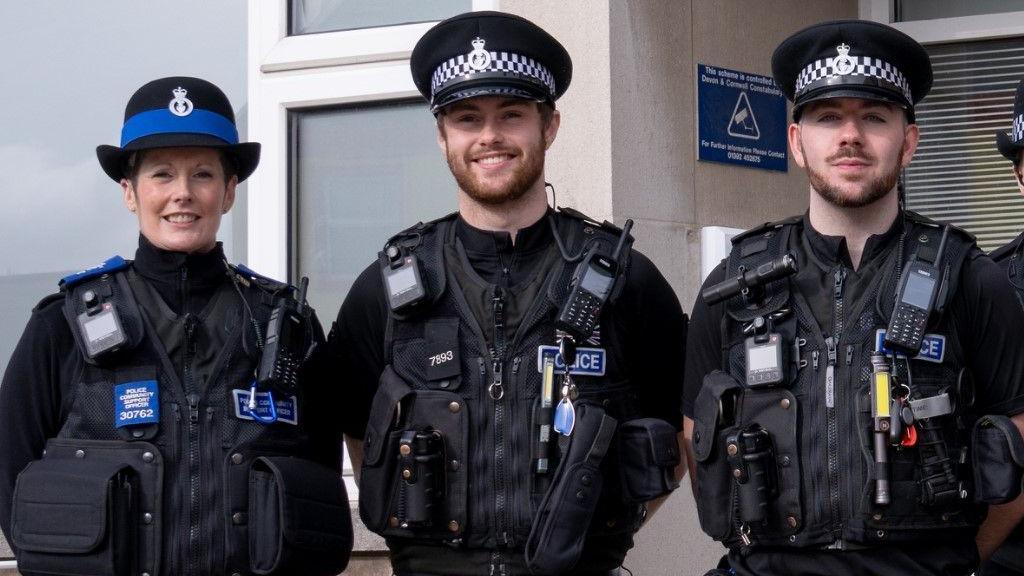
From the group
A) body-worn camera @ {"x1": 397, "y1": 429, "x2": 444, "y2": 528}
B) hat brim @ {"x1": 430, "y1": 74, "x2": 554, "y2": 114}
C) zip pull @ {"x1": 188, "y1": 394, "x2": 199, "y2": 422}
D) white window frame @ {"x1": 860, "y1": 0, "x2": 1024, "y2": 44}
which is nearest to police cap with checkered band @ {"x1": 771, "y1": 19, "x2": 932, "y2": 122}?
hat brim @ {"x1": 430, "y1": 74, "x2": 554, "y2": 114}

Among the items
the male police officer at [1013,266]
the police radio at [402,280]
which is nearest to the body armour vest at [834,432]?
the male police officer at [1013,266]

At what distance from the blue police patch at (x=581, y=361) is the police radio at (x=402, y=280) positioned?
357mm

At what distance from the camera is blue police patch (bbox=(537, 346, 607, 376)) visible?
13.4 ft

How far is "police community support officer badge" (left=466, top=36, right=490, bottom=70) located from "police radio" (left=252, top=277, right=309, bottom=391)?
828 mm

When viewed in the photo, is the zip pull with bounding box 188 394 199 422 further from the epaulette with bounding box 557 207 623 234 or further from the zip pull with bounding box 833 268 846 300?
the zip pull with bounding box 833 268 846 300

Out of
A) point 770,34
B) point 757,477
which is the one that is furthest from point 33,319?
point 770,34

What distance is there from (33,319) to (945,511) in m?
2.42

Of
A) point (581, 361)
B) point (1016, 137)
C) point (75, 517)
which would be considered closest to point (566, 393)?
point (581, 361)

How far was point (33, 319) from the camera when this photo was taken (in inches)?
164

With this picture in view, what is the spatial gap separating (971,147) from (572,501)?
329cm

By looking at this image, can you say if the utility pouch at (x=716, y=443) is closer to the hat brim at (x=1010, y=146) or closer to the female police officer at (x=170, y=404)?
the female police officer at (x=170, y=404)

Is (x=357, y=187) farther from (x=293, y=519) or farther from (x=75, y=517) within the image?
(x=75, y=517)

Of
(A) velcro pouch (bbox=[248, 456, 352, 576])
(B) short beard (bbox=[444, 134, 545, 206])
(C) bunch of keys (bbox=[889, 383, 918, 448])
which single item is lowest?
(A) velcro pouch (bbox=[248, 456, 352, 576])

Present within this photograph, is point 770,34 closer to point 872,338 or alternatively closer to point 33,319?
point 872,338
